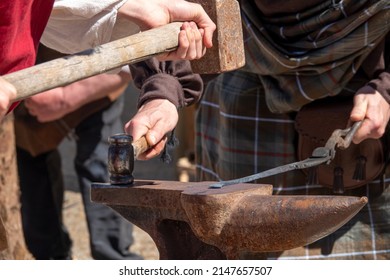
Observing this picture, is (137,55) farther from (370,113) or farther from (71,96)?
(71,96)

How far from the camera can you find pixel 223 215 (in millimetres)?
1877

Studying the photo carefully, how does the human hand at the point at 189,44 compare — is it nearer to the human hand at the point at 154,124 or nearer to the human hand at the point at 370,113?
the human hand at the point at 154,124

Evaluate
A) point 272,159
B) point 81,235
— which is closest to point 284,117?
point 272,159

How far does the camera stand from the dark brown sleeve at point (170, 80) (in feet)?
8.60

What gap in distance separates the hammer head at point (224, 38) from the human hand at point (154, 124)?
209mm

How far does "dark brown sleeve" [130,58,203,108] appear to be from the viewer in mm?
2621

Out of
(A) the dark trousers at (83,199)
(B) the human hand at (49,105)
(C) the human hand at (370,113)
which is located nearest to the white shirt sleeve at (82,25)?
(C) the human hand at (370,113)

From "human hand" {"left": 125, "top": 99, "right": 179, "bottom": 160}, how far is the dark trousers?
1607 millimetres

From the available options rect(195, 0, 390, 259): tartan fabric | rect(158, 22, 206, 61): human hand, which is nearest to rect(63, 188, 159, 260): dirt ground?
rect(195, 0, 390, 259): tartan fabric

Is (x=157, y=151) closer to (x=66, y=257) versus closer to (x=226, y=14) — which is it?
(x=226, y=14)

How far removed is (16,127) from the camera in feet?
13.6

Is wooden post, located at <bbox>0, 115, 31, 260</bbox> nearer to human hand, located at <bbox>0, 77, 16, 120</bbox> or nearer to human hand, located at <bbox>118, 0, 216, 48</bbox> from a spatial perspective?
human hand, located at <bbox>118, 0, 216, 48</bbox>

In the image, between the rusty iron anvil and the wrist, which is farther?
the wrist

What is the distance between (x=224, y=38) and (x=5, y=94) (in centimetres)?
81
